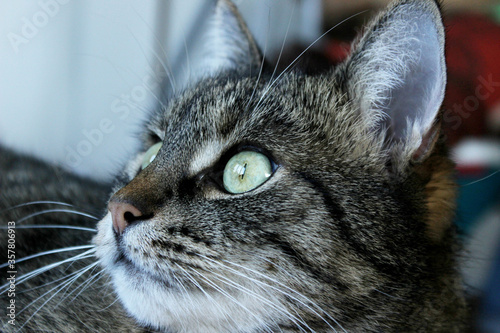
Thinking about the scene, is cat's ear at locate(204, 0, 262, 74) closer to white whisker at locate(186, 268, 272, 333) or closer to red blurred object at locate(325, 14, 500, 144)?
red blurred object at locate(325, 14, 500, 144)

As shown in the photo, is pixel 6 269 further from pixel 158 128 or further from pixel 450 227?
pixel 450 227

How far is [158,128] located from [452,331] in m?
0.85

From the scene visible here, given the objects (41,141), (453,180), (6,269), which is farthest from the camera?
(41,141)

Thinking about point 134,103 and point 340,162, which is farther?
point 134,103

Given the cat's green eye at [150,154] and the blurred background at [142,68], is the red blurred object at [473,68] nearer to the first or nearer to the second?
the blurred background at [142,68]

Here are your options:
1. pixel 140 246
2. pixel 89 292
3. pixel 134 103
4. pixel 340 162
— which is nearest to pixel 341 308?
pixel 340 162

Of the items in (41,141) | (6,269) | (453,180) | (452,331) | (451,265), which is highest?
(453,180)

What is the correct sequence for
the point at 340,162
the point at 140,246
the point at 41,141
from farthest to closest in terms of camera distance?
the point at 41,141
the point at 340,162
the point at 140,246

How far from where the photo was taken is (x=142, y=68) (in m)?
1.35

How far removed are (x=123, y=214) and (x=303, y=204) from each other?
32cm

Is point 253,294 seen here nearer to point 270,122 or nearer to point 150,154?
point 270,122

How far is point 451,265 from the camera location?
0.98 meters

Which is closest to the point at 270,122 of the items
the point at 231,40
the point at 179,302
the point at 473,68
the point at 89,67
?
the point at 179,302

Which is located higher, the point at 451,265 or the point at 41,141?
the point at 451,265
